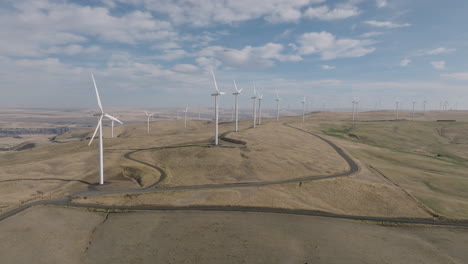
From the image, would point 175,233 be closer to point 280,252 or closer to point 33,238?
point 280,252

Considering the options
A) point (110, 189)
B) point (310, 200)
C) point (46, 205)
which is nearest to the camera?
point (46, 205)

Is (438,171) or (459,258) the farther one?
(438,171)

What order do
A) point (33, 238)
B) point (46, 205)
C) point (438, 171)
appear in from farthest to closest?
1. point (438, 171)
2. point (46, 205)
3. point (33, 238)

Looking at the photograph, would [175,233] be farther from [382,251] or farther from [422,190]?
[422,190]

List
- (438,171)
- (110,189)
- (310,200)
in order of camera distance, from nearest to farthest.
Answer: (310,200) → (110,189) → (438,171)

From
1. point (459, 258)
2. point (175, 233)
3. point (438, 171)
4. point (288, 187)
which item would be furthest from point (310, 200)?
point (438, 171)

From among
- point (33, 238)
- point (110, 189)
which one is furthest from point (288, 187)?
point (33, 238)

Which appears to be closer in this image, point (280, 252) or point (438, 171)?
point (280, 252)

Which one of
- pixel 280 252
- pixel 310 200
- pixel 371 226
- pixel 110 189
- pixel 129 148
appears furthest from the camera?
pixel 129 148
